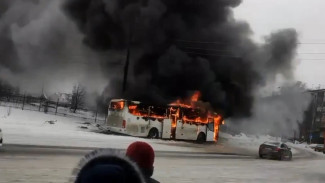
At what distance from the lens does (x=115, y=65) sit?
38531 millimetres

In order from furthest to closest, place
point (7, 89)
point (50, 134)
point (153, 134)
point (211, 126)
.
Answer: point (7, 89), point (211, 126), point (153, 134), point (50, 134)

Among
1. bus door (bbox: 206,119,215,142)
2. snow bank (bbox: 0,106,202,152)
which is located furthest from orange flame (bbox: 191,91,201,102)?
snow bank (bbox: 0,106,202,152)

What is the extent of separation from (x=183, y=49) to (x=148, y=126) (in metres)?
13.4

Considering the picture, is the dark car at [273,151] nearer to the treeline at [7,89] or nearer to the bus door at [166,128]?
the bus door at [166,128]

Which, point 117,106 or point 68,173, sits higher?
point 117,106

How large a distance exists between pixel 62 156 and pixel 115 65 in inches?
954

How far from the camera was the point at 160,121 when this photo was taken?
28.3 m

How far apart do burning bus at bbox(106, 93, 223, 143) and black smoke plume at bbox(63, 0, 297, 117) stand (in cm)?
559

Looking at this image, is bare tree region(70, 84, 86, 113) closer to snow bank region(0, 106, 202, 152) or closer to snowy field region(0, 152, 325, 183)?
snow bank region(0, 106, 202, 152)

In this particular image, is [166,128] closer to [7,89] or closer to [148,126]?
[148,126]

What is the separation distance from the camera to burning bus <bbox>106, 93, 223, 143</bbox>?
27.5 meters

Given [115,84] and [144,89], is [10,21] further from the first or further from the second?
[144,89]

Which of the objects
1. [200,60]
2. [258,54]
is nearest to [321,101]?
[258,54]

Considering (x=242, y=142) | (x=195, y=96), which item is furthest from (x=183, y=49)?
(x=242, y=142)
